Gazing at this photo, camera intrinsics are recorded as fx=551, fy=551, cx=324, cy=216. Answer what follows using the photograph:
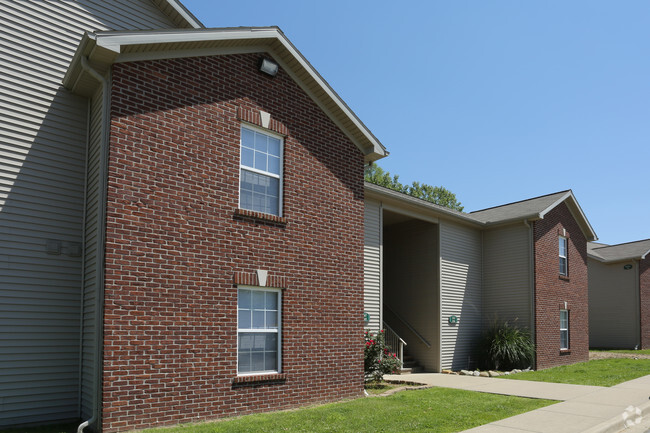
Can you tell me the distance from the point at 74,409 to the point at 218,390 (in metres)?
2.40

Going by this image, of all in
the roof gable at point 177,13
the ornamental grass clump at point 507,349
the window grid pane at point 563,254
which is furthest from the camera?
the window grid pane at point 563,254

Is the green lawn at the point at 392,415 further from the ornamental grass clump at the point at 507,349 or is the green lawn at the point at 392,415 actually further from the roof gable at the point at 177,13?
the roof gable at the point at 177,13

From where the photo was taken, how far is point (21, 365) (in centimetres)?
884

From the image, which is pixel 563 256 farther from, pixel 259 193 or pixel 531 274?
pixel 259 193

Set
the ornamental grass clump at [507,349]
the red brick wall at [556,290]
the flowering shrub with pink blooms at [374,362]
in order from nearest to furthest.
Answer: the flowering shrub with pink blooms at [374,362] → the ornamental grass clump at [507,349] → the red brick wall at [556,290]

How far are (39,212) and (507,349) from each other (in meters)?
14.8

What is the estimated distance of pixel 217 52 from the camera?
404 inches

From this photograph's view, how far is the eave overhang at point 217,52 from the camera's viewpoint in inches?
339

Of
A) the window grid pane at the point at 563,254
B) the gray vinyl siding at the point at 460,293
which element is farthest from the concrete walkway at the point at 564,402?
the window grid pane at the point at 563,254

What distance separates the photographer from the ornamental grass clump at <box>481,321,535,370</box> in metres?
18.3

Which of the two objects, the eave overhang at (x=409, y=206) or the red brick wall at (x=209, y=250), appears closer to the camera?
the red brick wall at (x=209, y=250)

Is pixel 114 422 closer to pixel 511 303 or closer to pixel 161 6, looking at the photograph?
pixel 161 6

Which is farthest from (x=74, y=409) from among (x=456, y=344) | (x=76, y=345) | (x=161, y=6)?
(x=456, y=344)

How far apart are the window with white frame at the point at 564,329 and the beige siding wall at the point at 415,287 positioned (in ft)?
20.2
